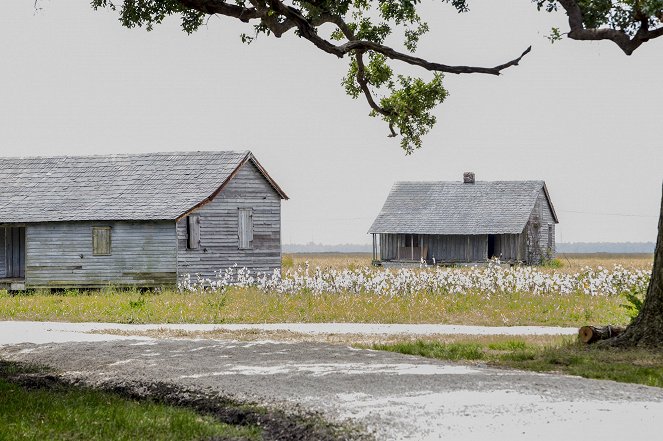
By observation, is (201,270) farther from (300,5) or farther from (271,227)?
(300,5)

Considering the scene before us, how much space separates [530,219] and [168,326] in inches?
1805

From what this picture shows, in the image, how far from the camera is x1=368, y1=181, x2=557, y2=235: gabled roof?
2579 inches

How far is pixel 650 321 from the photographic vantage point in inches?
780

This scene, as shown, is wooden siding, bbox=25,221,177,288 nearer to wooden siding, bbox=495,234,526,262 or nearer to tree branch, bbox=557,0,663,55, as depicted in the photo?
tree branch, bbox=557,0,663,55

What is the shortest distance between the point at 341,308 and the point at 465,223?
125 ft

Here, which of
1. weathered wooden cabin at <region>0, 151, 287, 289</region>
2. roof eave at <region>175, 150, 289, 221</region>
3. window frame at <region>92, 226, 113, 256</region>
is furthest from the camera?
roof eave at <region>175, 150, 289, 221</region>

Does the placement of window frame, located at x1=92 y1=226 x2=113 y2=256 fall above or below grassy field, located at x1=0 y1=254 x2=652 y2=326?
above

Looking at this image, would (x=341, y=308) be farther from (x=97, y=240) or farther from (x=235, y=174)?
(x=97, y=240)

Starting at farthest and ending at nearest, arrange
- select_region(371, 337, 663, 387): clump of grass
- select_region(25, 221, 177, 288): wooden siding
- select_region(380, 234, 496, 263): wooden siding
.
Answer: select_region(380, 234, 496, 263): wooden siding → select_region(25, 221, 177, 288): wooden siding → select_region(371, 337, 663, 387): clump of grass

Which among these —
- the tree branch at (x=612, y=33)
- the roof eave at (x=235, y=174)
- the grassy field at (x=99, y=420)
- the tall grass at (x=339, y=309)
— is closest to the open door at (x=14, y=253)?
the roof eave at (x=235, y=174)

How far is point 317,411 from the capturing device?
12.2 meters

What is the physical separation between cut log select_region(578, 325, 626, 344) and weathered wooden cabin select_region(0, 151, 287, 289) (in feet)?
76.2

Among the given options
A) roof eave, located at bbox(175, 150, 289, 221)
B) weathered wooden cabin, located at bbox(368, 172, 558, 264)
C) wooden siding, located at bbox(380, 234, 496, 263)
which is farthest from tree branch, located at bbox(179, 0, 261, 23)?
wooden siding, located at bbox(380, 234, 496, 263)

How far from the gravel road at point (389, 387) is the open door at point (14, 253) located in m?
25.6
